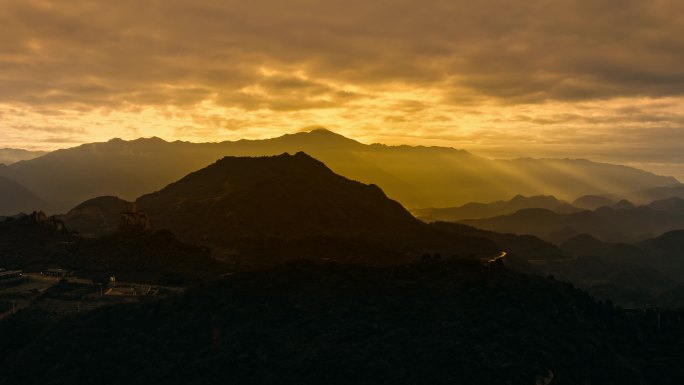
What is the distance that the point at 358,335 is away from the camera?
99125mm

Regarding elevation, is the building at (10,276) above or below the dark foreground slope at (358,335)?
above

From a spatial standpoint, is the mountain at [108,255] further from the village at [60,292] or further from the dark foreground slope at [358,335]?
the dark foreground slope at [358,335]

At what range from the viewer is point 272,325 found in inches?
4122

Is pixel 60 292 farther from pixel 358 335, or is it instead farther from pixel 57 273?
pixel 358 335

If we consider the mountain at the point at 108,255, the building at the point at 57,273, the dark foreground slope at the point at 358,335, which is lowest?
the dark foreground slope at the point at 358,335

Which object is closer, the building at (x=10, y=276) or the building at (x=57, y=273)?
the building at (x=10, y=276)

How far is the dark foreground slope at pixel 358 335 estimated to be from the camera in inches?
3556

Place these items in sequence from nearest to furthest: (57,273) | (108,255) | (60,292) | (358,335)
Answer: (358,335) < (60,292) < (57,273) < (108,255)

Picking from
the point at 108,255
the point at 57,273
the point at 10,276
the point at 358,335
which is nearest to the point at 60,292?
the point at 57,273

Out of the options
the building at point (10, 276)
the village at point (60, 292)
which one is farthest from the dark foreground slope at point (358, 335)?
the building at point (10, 276)

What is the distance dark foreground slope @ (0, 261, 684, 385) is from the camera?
90312 millimetres

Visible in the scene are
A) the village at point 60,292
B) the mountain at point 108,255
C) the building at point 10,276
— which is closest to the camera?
the village at point 60,292

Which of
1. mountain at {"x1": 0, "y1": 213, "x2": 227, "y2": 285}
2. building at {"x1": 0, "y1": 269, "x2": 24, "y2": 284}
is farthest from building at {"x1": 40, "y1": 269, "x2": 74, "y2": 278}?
building at {"x1": 0, "y1": 269, "x2": 24, "y2": 284}

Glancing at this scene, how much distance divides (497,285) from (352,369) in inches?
1510
